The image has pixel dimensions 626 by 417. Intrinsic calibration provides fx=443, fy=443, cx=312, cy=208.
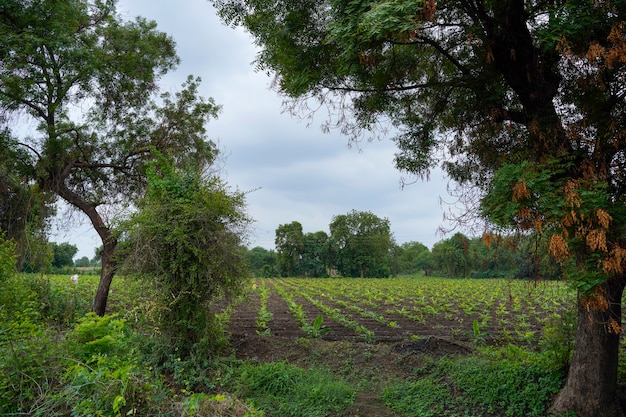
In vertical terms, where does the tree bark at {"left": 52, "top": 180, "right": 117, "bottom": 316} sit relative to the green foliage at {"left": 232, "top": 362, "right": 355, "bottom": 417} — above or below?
above

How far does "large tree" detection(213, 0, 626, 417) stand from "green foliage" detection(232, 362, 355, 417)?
3280mm

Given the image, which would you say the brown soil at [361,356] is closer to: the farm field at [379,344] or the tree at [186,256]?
the farm field at [379,344]

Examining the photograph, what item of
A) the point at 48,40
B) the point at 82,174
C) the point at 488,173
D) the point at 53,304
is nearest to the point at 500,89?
the point at 488,173

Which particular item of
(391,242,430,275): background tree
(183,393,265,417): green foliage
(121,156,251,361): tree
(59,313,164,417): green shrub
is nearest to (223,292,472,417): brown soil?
(121,156,251,361): tree

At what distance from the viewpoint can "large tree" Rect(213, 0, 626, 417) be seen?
472 cm

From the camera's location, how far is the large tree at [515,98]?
472cm

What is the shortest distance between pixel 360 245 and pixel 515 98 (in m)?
72.9

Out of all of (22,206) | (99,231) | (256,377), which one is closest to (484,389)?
(256,377)

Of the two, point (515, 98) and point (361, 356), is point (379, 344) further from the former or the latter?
point (515, 98)

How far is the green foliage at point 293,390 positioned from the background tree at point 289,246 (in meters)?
68.5

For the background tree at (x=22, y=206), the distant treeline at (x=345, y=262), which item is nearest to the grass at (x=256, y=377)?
the background tree at (x=22, y=206)

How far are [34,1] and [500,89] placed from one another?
8917 mm

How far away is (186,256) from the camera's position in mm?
8375

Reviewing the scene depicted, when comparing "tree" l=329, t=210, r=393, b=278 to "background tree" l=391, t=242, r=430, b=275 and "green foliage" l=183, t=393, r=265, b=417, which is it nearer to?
"background tree" l=391, t=242, r=430, b=275
